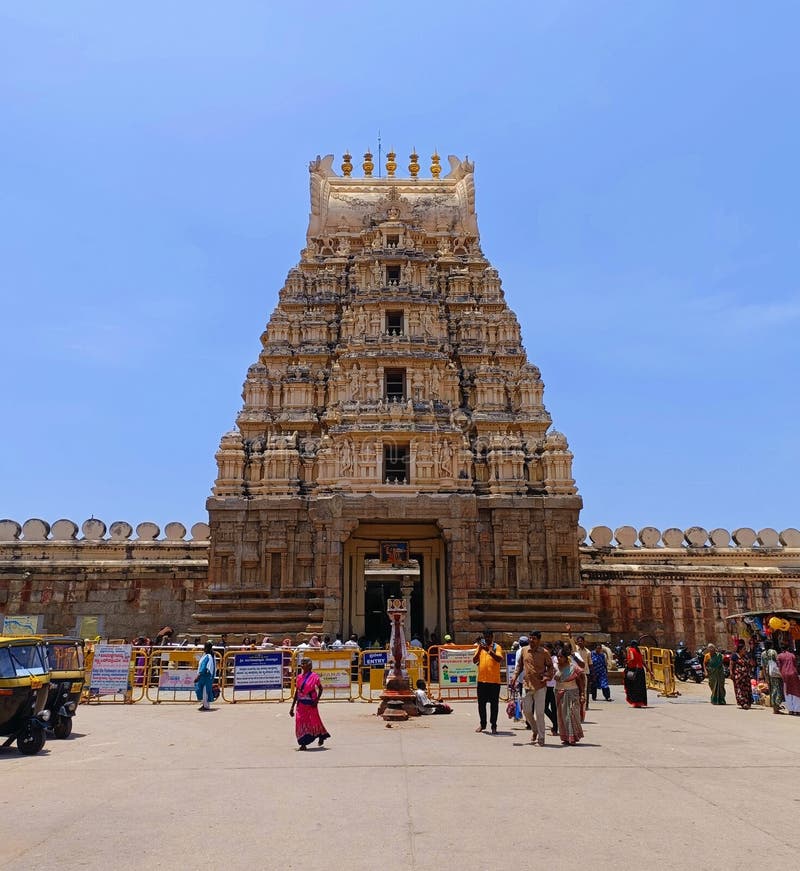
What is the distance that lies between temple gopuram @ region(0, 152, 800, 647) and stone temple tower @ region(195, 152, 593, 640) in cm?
8

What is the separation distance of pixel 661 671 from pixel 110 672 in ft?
53.6

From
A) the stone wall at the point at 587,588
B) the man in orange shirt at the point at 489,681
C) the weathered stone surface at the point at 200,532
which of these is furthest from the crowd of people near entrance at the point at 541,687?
the weathered stone surface at the point at 200,532

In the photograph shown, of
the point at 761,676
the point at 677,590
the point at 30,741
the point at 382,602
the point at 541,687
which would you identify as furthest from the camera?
the point at 382,602

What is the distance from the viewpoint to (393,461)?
29.0m

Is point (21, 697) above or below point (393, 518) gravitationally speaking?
below

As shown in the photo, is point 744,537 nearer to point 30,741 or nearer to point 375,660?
point 375,660

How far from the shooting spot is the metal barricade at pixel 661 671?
2173cm

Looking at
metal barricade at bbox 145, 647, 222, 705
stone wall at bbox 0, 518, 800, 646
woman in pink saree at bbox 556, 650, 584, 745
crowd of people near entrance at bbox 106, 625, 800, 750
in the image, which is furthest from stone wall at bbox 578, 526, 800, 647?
woman in pink saree at bbox 556, 650, 584, 745

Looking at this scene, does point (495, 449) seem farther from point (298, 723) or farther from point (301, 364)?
point (298, 723)

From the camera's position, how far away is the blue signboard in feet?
66.8

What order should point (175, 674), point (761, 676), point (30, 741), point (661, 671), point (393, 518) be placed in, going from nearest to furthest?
point (30, 741) → point (175, 674) → point (761, 676) → point (661, 671) → point (393, 518)

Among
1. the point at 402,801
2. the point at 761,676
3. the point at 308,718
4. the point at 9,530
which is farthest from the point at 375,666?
the point at 9,530

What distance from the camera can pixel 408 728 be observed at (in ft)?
47.5

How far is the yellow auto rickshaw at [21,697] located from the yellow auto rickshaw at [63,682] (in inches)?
34.1
